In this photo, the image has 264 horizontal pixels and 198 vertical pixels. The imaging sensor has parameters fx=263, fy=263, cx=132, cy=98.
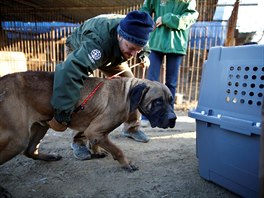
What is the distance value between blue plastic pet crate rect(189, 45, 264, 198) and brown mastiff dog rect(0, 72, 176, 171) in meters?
0.47

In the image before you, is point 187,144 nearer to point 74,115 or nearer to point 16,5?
point 74,115

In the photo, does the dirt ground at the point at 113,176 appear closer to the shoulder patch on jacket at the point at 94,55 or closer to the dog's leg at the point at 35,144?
the dog's leg at the point at 35,144

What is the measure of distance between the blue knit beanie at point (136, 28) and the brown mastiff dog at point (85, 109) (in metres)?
0.47

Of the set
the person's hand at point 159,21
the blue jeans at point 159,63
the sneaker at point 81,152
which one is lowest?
the sneaker at point 81,152

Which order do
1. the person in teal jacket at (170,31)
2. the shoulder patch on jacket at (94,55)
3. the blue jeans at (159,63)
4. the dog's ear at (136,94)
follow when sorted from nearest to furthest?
1. the shoulder patch on jacket at (94,55)
2. the dog's ear at (136,94)
3. the person in teal jacket at (170,31)
4. the blue jeans at (159,63)

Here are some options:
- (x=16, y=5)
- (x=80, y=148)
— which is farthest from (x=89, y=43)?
(x=16, y=5)

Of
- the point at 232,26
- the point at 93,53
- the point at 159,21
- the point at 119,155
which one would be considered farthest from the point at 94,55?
the point at 232,26

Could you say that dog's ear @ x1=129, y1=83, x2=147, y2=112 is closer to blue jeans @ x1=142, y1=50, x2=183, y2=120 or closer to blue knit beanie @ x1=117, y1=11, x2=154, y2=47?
blue knit beanie @ x1=117, y1=11, x2=154, y2=47

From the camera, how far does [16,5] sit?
10.8 m

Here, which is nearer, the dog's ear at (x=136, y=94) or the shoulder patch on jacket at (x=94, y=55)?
the shoulder patch on jacket at (x=94, y=55)

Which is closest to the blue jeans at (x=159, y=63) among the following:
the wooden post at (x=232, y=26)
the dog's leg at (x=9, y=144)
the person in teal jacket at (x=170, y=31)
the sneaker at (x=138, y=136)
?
the person in teal jacket at (x=170, y=31)

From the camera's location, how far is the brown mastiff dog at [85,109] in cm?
234

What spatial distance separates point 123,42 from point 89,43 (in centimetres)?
35

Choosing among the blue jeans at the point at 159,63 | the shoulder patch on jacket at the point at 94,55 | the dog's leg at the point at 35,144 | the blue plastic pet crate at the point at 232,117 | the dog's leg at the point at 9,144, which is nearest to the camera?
the blue plastic pet crate at the point at 232,117
